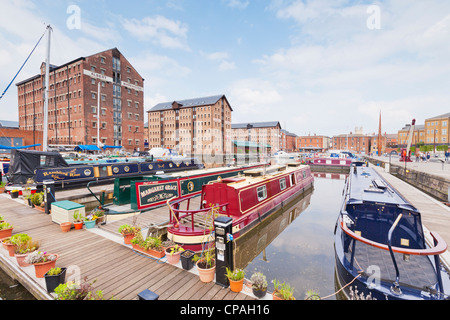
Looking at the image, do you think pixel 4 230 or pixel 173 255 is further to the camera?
pixel 4 230

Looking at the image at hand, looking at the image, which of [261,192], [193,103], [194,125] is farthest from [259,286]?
[193,103]

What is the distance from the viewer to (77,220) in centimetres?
976

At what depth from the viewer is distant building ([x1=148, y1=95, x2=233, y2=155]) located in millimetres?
66562

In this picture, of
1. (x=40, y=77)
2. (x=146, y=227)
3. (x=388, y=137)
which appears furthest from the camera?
(x=388, y=137)

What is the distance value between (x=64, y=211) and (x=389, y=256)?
1350 cm

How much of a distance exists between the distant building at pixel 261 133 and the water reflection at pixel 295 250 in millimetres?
74878

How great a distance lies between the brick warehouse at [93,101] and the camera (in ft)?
149

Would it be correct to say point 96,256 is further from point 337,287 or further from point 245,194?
point 337,287

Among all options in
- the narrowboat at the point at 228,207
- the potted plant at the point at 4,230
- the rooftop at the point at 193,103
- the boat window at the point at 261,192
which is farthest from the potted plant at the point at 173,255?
the rooftop at the point at 193,103

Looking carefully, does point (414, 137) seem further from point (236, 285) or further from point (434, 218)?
point (236, 285)

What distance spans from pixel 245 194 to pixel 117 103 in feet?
167

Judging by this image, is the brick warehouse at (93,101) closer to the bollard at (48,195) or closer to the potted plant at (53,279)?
the bollard at (48,195)

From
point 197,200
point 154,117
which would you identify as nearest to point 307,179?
point 197,200
